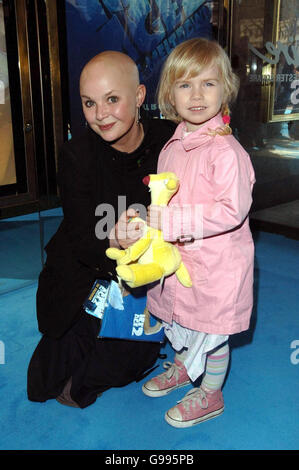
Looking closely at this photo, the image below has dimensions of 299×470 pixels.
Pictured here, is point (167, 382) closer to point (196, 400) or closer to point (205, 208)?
point (196, 400)

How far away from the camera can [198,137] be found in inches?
54.2

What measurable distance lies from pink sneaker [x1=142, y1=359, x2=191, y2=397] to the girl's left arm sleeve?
27.5 inches

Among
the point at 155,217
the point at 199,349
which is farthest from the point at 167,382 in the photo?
the point at 155,217

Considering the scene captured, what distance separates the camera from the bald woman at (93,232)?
143 centimetres

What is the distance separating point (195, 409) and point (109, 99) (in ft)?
3.55

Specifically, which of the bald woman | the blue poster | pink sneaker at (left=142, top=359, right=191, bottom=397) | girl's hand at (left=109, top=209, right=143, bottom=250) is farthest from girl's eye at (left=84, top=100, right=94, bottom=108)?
the blue poster

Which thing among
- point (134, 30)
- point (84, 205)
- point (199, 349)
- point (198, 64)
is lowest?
point (199, 349)

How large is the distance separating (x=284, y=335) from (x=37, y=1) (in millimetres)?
3103

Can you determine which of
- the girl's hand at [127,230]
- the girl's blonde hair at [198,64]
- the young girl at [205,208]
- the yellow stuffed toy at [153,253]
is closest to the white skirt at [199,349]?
the young girl at [205,208]

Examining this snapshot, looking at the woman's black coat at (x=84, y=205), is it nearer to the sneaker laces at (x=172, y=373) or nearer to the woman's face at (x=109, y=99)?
the woman's face at (x=109, y=99)

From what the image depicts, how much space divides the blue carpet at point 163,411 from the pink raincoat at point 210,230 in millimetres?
379

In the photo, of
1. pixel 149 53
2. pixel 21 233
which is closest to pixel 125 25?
pixel 149 53

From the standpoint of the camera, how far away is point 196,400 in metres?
1.58
